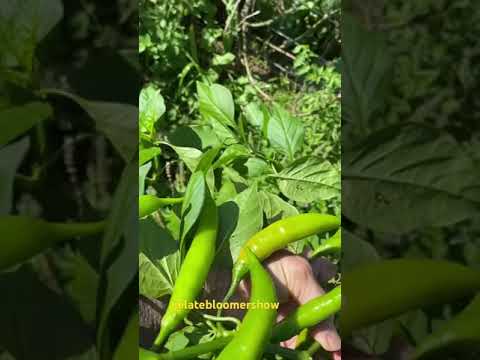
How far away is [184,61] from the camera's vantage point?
2.56 ft

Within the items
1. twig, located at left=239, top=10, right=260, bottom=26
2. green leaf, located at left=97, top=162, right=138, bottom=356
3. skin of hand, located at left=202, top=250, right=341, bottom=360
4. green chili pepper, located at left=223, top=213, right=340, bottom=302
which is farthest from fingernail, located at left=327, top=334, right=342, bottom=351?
twig, located at left=239, top=10, right=260, bottom=26

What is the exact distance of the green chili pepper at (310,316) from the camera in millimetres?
711

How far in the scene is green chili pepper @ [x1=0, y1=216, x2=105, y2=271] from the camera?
670 mm

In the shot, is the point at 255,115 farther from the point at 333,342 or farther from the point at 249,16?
the point at 333,342

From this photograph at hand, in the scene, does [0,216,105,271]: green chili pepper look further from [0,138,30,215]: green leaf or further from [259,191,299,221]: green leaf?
[259,191,299,221]: green leaf

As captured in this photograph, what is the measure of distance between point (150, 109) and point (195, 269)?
170mm

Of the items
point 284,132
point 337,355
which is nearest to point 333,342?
point 337,355

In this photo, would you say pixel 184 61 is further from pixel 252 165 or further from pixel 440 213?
pixel 440 213

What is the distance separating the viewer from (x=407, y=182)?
28.4 inches

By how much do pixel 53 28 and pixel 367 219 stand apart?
1.17 feet

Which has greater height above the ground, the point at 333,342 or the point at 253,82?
the point at 253,82

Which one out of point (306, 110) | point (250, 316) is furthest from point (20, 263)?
point (306, 110)

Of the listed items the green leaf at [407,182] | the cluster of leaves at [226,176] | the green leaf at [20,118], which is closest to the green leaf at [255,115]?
the cluster of leaves at [226,176]

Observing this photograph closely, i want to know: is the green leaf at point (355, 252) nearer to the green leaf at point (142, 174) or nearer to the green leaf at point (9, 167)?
the green leaf at point (142, 174)
